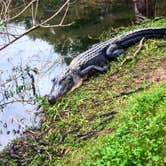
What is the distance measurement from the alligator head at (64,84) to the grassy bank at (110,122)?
0.14 meters

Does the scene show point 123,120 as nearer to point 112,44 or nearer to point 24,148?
point 24,148

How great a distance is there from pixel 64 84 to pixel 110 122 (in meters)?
2.31

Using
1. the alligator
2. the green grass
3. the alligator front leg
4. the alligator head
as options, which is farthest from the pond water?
the green grass

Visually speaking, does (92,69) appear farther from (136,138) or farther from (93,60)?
(136,138)

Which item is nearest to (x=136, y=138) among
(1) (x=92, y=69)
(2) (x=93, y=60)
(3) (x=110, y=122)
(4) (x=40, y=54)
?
(3) (x=110, y=122)

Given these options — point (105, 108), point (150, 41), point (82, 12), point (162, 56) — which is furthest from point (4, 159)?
point (82, 12)

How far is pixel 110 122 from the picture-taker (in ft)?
22.5

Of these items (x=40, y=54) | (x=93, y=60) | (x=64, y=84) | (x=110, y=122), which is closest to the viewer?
(x=110, y=122)

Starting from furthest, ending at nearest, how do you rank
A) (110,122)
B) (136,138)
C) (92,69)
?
(92,69), (110,122), (136,138)

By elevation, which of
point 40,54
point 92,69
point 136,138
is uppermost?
point 40,54

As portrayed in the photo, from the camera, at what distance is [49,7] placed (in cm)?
1802

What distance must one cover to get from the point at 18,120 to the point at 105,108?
1914 mm

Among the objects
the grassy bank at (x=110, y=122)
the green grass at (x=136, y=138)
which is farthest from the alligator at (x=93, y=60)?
the green grass at (x=136, y=138)

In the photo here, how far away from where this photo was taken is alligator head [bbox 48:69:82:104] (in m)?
8.64
